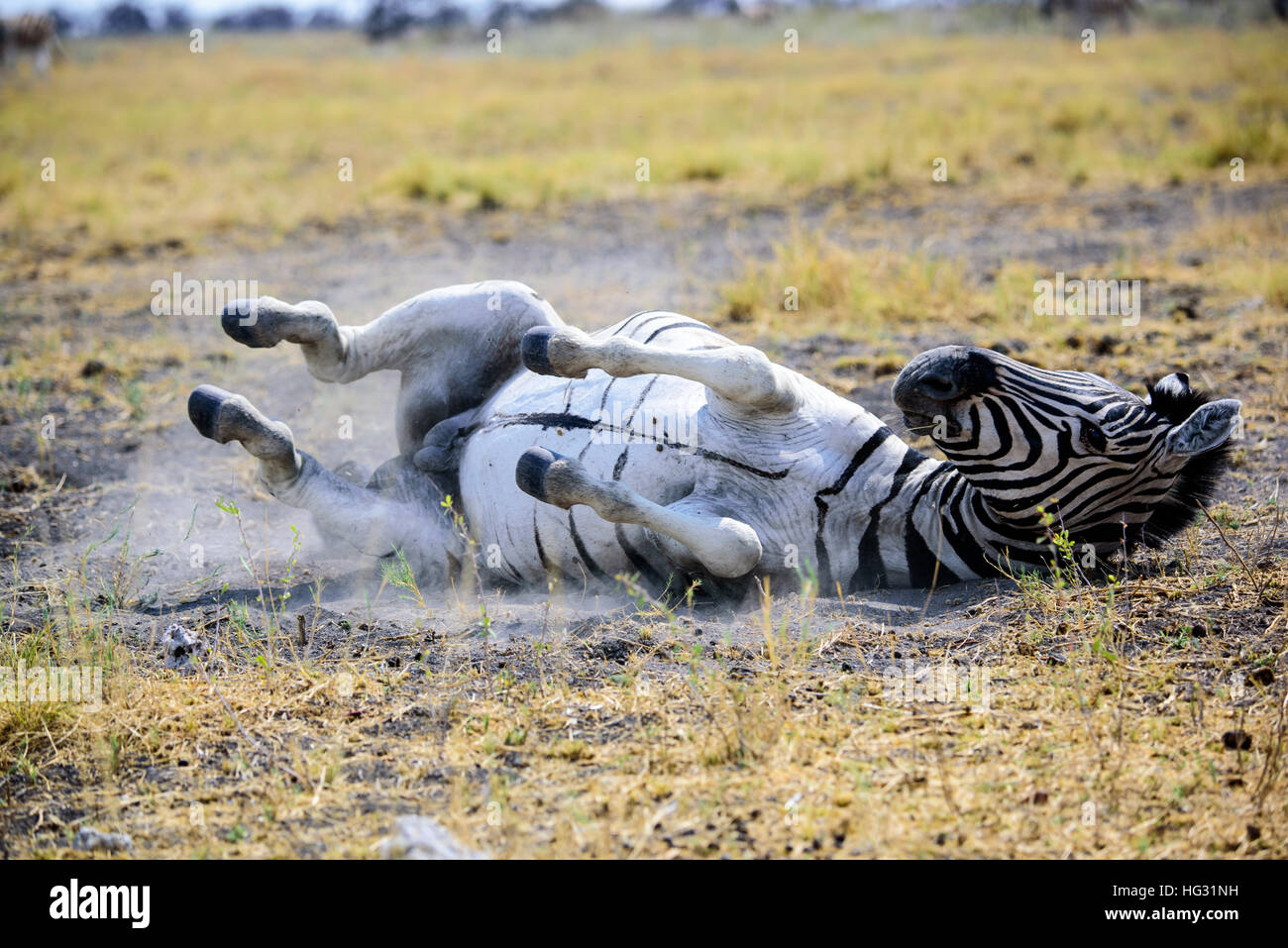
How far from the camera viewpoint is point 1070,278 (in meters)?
8.17

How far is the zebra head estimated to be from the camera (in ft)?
11.1

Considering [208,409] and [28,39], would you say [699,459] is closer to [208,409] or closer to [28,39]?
[208,409]

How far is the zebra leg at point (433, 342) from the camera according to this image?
4461 millimetres

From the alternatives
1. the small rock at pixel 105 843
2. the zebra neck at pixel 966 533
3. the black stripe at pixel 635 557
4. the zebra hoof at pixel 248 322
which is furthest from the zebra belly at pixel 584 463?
the small rock at pixel 105 843

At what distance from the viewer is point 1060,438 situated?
11.1 feet

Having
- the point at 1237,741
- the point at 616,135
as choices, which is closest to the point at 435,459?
the point at 1237,741

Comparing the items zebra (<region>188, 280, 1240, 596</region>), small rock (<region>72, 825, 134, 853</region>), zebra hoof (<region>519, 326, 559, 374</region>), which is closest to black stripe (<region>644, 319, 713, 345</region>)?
zebra (<region>188, 280, 1240, 596</region>)

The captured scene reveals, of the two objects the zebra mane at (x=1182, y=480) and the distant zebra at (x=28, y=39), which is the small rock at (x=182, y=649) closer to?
the zebra mane at (x=1182, y=480)

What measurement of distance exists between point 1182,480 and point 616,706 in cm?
184

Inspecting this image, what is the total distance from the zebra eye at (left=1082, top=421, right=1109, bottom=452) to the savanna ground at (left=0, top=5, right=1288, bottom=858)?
1.64ft
